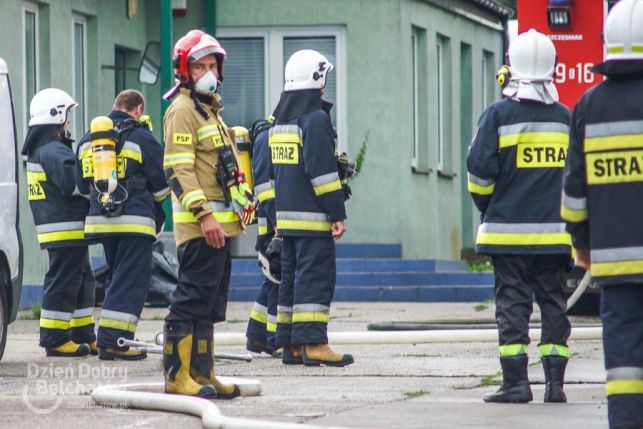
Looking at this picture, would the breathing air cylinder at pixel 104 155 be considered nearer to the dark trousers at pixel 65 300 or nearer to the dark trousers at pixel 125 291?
the dark trousers at pixel 125 291

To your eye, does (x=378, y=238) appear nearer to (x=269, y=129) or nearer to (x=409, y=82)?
(x=409, y=82)

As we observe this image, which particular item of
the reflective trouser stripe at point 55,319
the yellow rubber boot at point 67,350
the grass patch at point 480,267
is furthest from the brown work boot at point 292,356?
the grass patch at point 480,267

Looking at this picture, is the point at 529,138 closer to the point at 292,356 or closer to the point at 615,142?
the point at 615,142

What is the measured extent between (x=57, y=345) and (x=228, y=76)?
11.7m

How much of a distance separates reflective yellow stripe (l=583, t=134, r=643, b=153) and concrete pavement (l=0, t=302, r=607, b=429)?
1.67 metres

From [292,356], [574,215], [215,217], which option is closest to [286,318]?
[292,356]

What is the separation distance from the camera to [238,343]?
540 inches

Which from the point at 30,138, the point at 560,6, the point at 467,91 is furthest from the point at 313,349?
the point at 467,91

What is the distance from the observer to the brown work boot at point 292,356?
12.3 m

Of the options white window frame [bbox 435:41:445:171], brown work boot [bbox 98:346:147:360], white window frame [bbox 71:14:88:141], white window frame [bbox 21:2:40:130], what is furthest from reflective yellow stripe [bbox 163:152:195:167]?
white window frame [bbox 435:41:445:171]

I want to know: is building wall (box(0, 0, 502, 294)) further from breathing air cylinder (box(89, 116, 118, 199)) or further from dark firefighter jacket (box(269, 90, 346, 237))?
dark firefighter jacket (box(269, 90, 346, 237))

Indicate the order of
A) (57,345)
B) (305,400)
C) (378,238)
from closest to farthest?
(305,400)
(57,345)
(378,238)

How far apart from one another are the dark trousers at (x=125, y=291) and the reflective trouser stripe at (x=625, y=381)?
6.22 meters

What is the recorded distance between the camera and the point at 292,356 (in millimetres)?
12328
